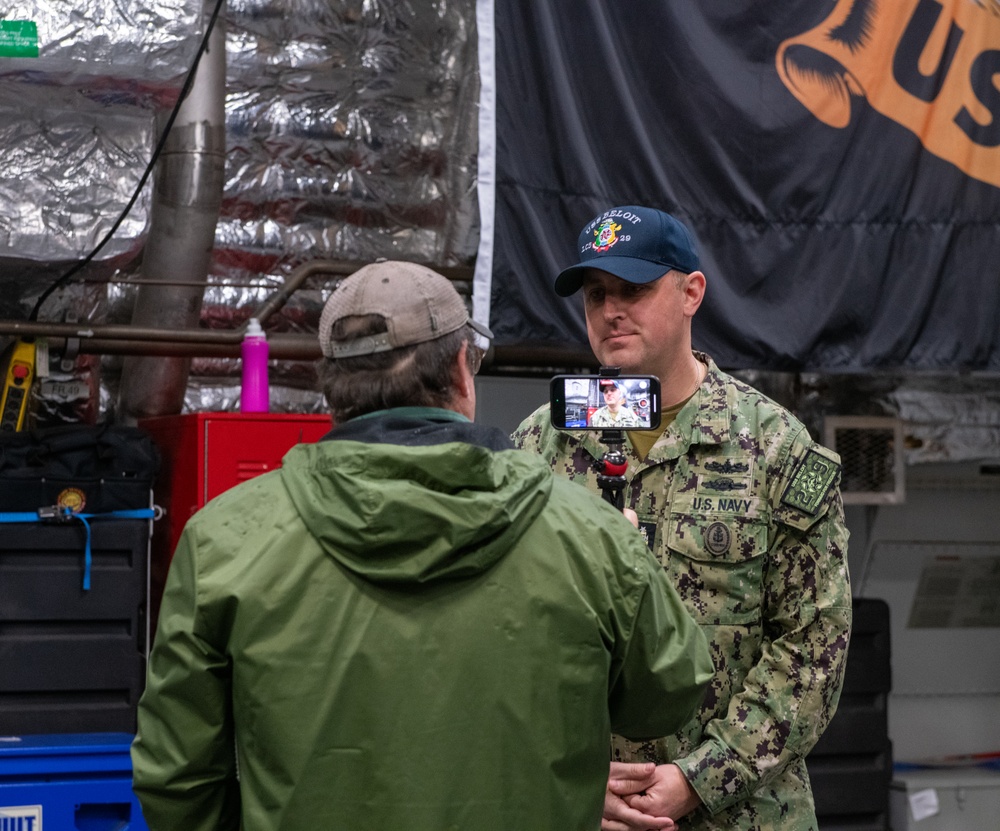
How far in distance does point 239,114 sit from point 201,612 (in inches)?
110

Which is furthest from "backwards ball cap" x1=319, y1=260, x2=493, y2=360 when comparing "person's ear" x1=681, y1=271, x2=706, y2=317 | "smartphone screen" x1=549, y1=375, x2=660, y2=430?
"person's ear" x1=681, y1=271, x2=706, y2=317

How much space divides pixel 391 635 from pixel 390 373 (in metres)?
0.31

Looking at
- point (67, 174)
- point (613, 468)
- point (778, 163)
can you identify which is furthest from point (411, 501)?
point (778, 163)

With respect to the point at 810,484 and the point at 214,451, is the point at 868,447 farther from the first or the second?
the point at 810,484

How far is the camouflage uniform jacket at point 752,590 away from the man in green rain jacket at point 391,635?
57 cm

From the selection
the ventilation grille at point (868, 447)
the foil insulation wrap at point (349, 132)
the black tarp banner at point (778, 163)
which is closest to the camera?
the black tarp banner at point (778, 163)

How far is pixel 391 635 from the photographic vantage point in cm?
142

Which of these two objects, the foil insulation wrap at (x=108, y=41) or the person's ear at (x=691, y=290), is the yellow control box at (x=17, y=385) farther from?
the person's ear at (x=691, y=290)

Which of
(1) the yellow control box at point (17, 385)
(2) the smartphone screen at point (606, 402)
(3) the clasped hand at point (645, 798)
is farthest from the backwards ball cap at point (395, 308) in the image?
(1) the yellow control box at point (17, 385)

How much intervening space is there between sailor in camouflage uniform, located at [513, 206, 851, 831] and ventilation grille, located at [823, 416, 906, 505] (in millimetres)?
2468

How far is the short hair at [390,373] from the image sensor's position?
1.50m

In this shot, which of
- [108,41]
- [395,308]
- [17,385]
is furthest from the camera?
[17,385]

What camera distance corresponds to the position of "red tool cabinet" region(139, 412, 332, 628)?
3279 millimetres

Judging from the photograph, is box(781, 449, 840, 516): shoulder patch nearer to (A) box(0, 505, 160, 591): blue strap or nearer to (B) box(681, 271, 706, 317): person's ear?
(B) box(681, 271, 706, 317): person's ear
